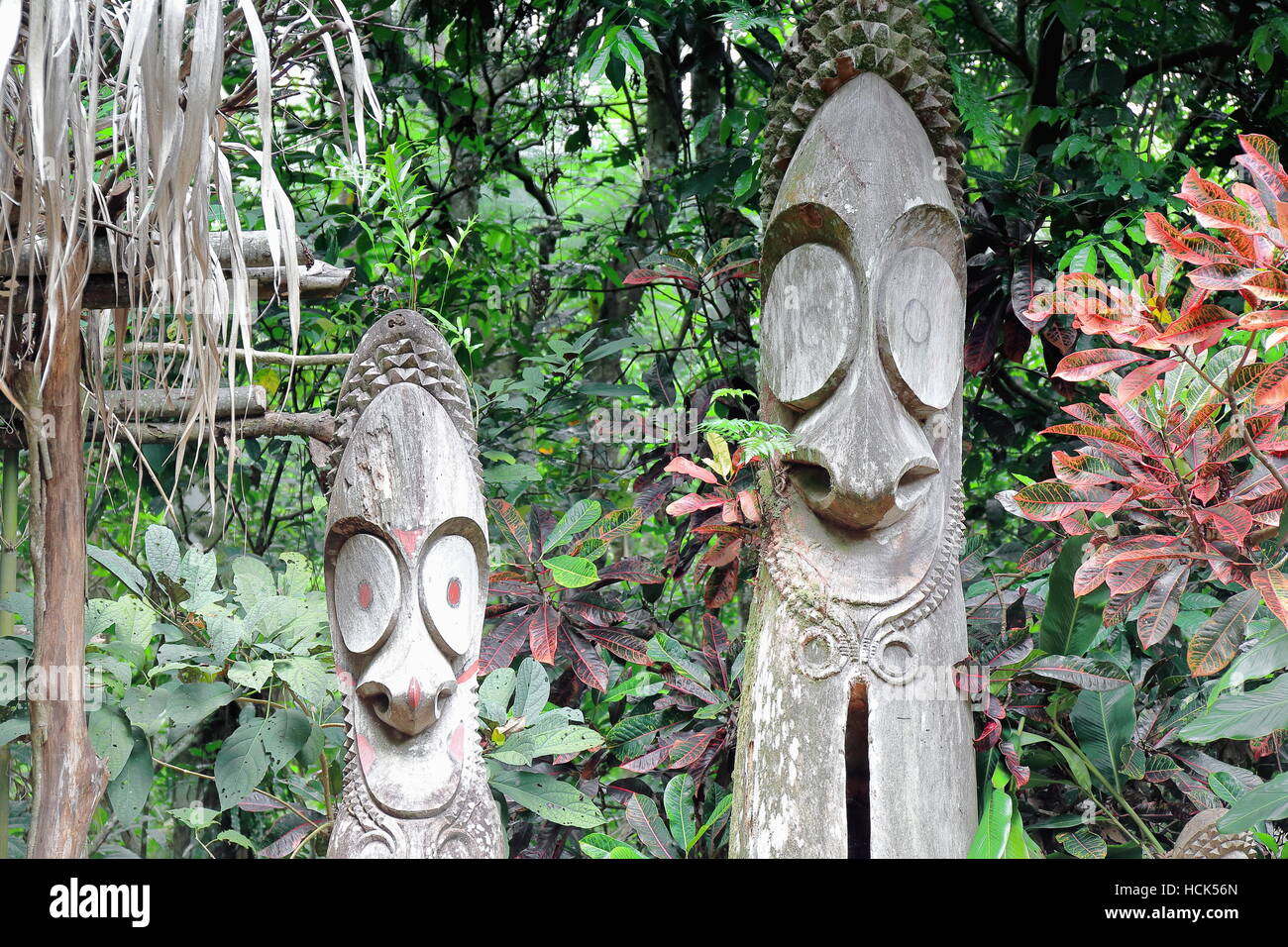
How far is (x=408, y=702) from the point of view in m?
2.63

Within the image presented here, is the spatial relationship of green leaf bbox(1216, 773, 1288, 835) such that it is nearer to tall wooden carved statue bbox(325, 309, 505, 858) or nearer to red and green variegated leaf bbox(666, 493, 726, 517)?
red and green variegated leaf bbox(666, 493, 726, 517)

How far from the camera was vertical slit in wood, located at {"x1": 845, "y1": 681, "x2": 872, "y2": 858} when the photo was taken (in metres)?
2.64

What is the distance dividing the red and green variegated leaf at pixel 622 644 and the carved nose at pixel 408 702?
2.56 feet

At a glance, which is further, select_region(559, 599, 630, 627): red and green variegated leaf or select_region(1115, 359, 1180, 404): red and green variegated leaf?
select_region(559, 599, 630, 627): red and green variegated leaf

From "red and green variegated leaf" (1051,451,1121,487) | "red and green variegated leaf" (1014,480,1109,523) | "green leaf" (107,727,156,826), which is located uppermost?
"red and green variegated leaf" (1051,451,1121,487)

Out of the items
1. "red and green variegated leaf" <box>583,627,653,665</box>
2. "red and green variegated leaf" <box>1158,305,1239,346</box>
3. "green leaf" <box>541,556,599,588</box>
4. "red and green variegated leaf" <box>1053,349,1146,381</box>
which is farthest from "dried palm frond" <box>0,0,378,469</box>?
"red and green variegated leaf" <box>1158,305,1239,346</box>

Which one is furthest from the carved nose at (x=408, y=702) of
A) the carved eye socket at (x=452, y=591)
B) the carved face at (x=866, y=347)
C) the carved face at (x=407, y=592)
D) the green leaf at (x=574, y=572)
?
the carved face at (x=866, y=347)

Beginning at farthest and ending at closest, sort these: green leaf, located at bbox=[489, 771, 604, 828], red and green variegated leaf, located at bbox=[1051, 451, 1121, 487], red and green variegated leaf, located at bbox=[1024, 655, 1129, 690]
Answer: green leaf, located at bbox=[489, 771, 604, 828]
red and green variegated leaf, located at bbox=[1024, 655, 1129, 690]
red and green variegated leaf, located at bbox=[1051, 451, 1121, 487]

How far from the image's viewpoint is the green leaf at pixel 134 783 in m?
2.97

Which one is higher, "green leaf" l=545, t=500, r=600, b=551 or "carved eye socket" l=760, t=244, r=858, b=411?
"carved eye socket" l=760, t=244, r=858, b=411

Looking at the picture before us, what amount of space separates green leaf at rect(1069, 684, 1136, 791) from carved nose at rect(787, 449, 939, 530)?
0.71 meters

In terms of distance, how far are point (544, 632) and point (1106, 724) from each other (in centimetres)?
148

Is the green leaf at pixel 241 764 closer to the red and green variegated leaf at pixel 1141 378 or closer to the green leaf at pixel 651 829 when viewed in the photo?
the green leaf at pixel 651 829

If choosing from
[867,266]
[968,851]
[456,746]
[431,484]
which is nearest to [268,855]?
[456,746]
